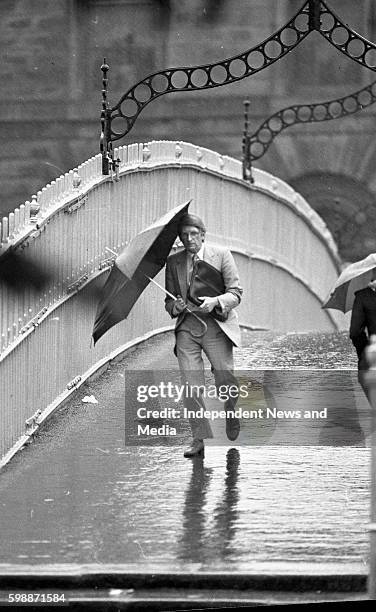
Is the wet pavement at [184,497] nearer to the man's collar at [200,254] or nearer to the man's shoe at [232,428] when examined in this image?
the man's shoe at [232,428]

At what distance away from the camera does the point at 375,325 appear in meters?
7.95

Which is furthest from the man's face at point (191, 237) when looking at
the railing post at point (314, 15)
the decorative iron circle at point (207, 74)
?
the railing post at point (314, 15)

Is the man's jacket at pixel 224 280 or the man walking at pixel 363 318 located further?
the man walking at pixel 363 318

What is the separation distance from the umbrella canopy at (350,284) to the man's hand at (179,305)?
856mm

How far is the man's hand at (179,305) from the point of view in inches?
301

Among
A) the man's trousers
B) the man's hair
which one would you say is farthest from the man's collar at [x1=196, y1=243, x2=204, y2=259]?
the man's trousers

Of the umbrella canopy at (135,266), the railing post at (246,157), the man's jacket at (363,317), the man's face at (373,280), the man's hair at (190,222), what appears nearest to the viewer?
the umbrella canopy at (135,266)

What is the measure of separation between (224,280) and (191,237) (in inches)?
12.3

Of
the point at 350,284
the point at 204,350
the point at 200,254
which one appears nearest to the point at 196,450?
the point at 204,350

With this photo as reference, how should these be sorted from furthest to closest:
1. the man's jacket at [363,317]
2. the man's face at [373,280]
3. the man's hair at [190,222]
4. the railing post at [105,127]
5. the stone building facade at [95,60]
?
the stone building facade at [95,60] → the railing post at [105,127] → the man's face at [373,280] → the man's jacket at [363,317] → the man's hair at [190,222]

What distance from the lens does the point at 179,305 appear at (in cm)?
765

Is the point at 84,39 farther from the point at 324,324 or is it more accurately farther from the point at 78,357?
the point at 324,324

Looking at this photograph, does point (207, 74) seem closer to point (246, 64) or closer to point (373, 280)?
point (246, 64)

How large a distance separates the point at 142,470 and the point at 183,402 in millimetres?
384
